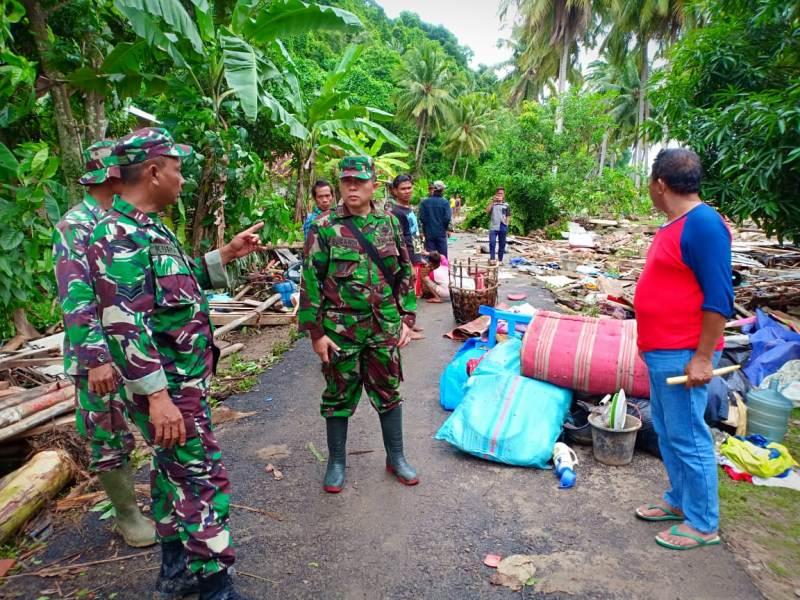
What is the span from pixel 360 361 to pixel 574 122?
1794 centimetres

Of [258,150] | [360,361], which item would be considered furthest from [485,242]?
[360,361]

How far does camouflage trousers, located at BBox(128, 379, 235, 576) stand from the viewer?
6.98 ft

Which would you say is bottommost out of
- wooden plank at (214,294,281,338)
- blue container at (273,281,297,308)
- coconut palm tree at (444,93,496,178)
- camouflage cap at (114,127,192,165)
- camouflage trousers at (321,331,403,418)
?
wooden plank at (214,294,281,338)

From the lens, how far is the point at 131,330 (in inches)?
75.9

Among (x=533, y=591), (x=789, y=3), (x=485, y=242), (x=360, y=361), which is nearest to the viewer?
(x=533, y=591)

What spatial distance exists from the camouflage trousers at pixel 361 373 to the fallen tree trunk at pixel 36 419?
213 centimetres

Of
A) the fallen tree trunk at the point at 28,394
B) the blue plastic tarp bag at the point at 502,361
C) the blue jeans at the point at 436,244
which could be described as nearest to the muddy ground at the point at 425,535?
the blue plastic tarp bag at the point at 502,361

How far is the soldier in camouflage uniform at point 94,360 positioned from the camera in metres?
2.32

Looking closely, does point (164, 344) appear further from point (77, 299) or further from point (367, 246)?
point (367, 246)

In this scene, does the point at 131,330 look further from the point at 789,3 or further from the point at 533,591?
the point at 789,3

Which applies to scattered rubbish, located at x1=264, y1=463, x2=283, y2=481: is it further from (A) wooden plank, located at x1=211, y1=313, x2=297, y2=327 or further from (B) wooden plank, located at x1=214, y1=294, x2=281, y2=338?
(A) wooden plank, located at x1=211, y1=313, x2=297, y2=327

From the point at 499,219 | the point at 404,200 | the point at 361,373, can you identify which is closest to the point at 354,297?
the point at 361,373

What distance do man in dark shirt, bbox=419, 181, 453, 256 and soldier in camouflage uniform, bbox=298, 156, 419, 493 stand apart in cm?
538

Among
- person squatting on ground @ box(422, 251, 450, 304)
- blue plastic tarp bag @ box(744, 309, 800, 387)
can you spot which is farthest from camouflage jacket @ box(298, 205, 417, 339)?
person squatting on ground @ box(422, 251, 450, 304)
